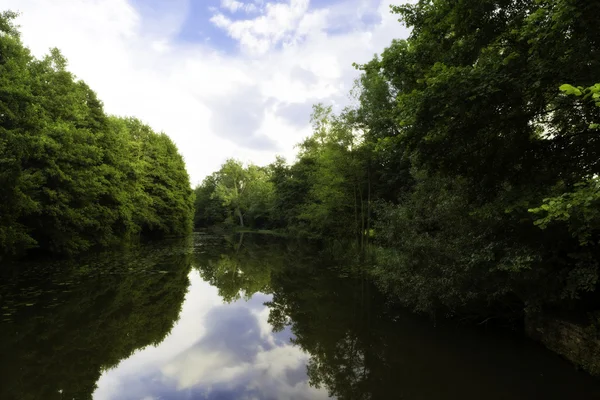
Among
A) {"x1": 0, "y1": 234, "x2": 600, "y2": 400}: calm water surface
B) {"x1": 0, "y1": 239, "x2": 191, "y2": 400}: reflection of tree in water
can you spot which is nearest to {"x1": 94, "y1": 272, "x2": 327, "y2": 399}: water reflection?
{"x1": 0, "y1": 234, "x2": 600, "y2": 400}: calm water surface

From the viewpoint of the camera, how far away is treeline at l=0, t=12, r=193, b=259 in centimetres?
1541

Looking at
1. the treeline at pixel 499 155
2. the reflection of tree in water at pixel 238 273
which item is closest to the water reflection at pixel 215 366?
the reflection of tree in water at pixel 238 273

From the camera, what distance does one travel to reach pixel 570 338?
719 cm

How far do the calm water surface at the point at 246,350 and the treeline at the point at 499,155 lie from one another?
4.58 feet

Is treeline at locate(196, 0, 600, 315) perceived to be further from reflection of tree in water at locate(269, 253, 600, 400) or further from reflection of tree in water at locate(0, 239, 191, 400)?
reflection of tree in water at locate(0, 239, 191, 400)

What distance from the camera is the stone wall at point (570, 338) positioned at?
6.44m

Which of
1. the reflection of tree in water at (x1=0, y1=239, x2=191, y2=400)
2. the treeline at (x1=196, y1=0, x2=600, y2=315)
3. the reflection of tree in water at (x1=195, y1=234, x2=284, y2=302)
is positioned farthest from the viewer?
the reflection of tree in water at (x1=195, y1=234, x2=284, y2=302)

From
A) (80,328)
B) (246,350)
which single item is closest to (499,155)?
(246,350)

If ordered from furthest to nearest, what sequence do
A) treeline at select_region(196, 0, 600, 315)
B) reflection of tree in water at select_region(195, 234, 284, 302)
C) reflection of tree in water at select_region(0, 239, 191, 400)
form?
reflection of tree in water at select_region(195, 234, 284, 302)
reflection of tree in water at select_region(0, 239, 191, 400)
treeline at select_region(196, 0, 600, 315)

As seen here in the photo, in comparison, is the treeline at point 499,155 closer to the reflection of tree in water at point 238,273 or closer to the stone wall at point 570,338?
the stone wall at point 570,338

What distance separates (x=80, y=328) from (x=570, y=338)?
1216 centimetres

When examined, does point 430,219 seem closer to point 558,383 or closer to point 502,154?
point 502,154

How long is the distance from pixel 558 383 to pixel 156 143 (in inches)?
1772

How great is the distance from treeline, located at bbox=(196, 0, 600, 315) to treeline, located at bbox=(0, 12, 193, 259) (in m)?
16.0
